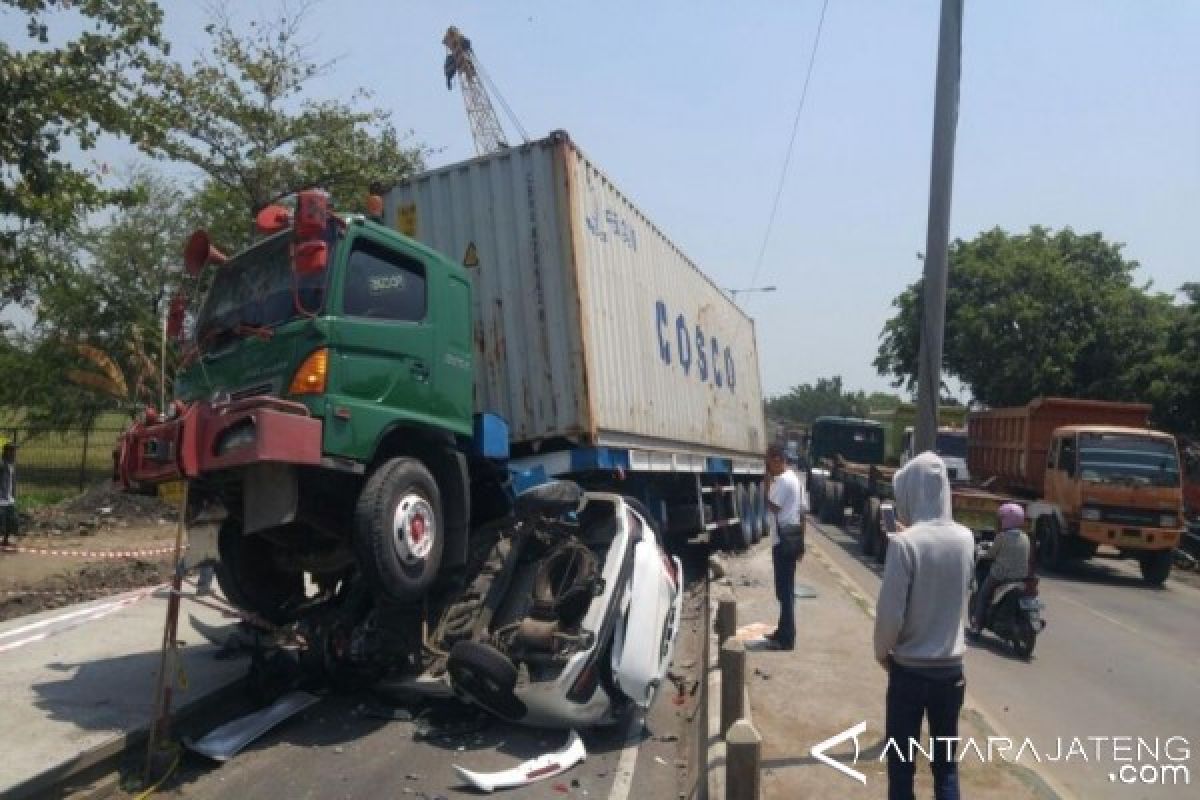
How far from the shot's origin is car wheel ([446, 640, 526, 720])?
5.75 m

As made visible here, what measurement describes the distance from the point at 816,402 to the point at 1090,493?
3487 inches

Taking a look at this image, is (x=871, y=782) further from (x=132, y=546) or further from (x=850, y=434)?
(x=850, y=434)

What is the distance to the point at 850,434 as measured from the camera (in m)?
30.8

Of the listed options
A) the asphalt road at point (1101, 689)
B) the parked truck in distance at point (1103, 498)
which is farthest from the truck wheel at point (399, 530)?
the parked truck in distance at point (1103, 498)

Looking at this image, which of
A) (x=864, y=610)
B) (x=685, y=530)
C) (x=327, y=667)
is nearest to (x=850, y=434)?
(x=685, y=530)

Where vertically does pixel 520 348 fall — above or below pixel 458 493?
above

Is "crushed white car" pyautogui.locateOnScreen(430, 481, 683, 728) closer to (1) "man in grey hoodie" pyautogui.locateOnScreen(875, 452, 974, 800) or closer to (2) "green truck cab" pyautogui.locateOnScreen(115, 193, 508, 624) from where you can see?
(2) "green truck cab" pyautogui.locateOnScreen(115, 193, 508, 624)

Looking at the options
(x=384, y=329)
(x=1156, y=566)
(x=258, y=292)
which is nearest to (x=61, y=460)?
(x=258, y=292)

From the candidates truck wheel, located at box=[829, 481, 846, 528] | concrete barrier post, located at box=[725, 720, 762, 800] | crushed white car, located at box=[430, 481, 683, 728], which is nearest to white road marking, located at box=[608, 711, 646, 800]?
crushed white car, located at box=[430, 481, 683, 728]

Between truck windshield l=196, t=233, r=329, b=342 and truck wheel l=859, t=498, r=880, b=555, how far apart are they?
1390cm

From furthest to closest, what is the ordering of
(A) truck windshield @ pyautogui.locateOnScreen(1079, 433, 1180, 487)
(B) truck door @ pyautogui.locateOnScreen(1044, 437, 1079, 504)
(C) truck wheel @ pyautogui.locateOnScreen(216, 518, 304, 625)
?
(B) truck door @ pyautogui.locateOnScreen(1044, 437, 1079, 504)
(A) truck windshield @ pyautogui.locateOnScreen(1079, 433, 1180, 487)
(C) truck wheel @ pyautogui.locateOnScreen(216, 518, 304, 625)

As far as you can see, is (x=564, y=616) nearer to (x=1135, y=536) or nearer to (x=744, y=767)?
(x=744, y=767)

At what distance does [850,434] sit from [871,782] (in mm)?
26253

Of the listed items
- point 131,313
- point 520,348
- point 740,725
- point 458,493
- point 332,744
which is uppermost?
point 131,313
